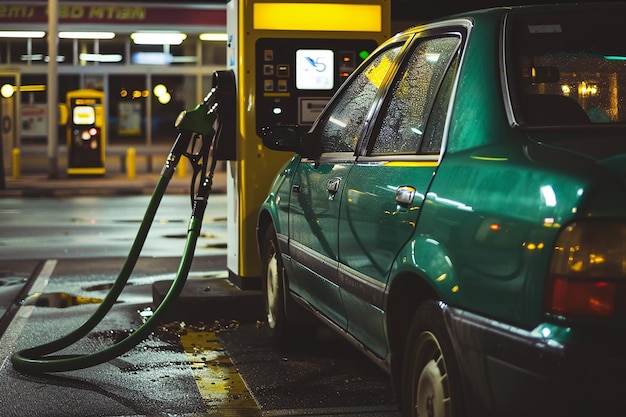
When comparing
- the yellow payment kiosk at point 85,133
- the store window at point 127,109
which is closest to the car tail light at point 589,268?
the yellow payment kiosk at point 85,133

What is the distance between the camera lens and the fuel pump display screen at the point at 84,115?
2730 cm

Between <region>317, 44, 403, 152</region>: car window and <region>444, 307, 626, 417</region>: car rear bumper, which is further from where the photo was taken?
<region>317, 44, 403, 152</region>: car window

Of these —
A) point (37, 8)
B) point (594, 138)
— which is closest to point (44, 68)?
point (37, 8)

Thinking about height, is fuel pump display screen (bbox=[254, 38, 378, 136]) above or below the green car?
above

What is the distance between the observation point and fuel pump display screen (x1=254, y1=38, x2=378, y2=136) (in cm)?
880

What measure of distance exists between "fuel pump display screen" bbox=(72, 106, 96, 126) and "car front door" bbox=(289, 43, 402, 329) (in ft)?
70.5

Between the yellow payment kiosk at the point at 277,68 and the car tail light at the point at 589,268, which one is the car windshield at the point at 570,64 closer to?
the car tail light at the point at 589,268

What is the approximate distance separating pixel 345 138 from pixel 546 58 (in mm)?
1677

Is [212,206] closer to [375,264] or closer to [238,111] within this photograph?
[238,111]

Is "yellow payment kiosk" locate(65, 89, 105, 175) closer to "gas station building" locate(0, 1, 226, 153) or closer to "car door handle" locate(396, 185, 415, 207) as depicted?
"gas station building" locate(0, 1, 226, 153)

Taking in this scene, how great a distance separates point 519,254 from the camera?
349 centimetres

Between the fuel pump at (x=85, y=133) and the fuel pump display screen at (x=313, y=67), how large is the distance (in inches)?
743

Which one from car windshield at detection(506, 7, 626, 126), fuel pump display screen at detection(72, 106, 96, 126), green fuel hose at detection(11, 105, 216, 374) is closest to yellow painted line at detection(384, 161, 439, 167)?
car windshield at detection(506, 7, 626, 126)

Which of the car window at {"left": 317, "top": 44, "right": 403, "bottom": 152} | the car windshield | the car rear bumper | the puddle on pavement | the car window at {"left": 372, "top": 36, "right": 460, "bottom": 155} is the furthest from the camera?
the puddle on pavement
